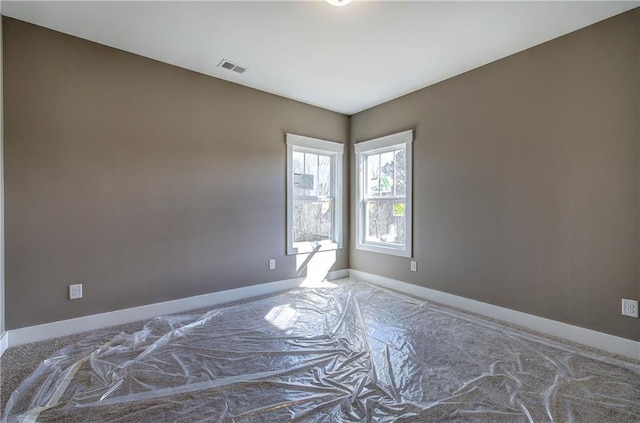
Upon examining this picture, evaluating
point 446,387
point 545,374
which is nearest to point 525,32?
point 545,374

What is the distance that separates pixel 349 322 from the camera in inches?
111

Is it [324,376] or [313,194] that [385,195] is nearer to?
[313,194]

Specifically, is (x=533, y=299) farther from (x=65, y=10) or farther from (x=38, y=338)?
(x=65, y=10)

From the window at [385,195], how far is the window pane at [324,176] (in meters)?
0.44

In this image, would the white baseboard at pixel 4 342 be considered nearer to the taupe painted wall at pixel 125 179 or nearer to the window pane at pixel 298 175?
the taupe painted wall at pixel 125 179

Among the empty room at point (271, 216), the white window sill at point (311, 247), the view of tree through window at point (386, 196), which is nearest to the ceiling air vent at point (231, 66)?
the empty room at point (271, 216)

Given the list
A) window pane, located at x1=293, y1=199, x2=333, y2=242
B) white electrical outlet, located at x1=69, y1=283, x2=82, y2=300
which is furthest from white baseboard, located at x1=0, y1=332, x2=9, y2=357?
window pane, located at x1=293, y1=199, x2=333, y2=242

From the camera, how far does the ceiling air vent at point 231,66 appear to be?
9.79ft

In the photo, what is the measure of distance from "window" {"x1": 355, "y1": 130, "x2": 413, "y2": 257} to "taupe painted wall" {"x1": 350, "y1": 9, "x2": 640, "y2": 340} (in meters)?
0.20

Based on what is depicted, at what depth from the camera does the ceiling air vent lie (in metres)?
2.98

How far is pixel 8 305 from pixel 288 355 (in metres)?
2.26

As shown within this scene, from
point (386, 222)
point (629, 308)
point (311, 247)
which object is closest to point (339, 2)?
point (386, 222)

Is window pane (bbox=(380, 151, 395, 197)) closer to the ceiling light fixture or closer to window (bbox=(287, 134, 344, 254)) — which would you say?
window (bbox=(287, 134, 344, 254))

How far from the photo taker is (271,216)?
3.78 metres
